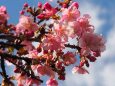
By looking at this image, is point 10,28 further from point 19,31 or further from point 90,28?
point 90,28

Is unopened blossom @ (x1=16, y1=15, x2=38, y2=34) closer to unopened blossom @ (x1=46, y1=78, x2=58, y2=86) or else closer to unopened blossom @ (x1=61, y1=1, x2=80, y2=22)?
unopened blossom @ (x1=61, y1=1, x2=80, y2=22)

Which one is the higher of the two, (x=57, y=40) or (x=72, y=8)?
(x=72, y=8)

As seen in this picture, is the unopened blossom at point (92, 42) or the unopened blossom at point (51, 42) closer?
the unopened blossom at point (92, 42)

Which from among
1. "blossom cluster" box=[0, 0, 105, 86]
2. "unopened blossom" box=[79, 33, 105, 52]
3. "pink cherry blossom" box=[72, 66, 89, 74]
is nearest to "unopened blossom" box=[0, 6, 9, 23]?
"blossom cluster" box=[0, 0, 105, 86]

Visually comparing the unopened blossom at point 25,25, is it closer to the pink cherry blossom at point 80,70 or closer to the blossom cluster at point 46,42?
the blossom cluster at point 46,42

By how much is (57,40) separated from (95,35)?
2.57 ft

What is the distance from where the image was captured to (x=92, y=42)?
9.02m

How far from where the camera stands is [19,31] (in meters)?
9.03

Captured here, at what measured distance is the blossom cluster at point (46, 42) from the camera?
9023 millimetres

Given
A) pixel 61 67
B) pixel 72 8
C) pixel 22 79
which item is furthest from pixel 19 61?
pixel 72 8

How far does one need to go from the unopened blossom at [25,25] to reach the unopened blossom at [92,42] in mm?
1001

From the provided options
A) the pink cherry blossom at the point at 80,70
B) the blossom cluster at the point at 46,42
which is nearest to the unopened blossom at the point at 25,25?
the blossom cluster at the point at 46,42

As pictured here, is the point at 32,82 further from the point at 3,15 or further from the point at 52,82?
the point at 3,15

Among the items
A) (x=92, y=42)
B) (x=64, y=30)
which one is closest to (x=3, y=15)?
(x=64, y=30)
